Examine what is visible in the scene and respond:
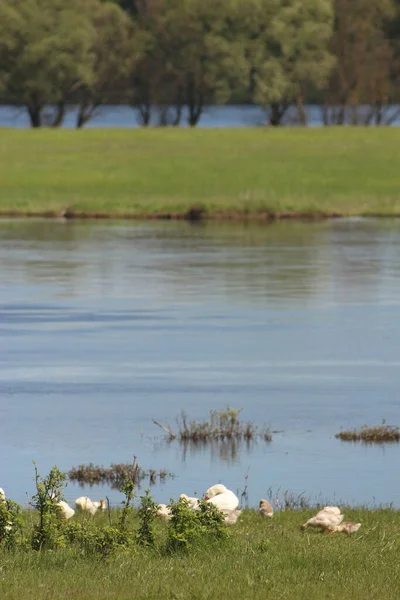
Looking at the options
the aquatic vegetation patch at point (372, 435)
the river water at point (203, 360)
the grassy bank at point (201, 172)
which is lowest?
the grassy bank at point (201, 172)

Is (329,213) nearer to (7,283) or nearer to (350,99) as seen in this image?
(7,283)

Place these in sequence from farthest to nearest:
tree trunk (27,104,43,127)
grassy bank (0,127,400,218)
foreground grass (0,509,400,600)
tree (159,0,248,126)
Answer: tree trunk (27,104,43,127) < tree (159,0,248,126) < grassy bank (0,127,400,218) < foreground grass (0,509,400,600)

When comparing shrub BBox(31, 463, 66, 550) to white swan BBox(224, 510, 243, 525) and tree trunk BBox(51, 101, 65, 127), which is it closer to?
white swan BBox(224, 510, 243, 525)

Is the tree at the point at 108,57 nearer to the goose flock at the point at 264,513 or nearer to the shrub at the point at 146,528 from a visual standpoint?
the goose flock at the point at 264,513

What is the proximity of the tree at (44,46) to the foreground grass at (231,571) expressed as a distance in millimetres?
84226

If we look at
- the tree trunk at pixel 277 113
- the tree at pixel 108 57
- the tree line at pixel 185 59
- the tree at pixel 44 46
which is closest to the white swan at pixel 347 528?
the tree at pixel 44 46

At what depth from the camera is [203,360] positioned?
19.7 meters

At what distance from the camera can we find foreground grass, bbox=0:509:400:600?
877cm

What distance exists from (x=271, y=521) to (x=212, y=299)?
1537 centimetres

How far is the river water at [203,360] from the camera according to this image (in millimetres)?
13938

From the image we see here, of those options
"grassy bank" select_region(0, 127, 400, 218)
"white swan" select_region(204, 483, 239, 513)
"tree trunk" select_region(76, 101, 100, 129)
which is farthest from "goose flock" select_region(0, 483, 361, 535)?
"tree trunk" select_region(76, 101, 100, 129)

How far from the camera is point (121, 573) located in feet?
30.5

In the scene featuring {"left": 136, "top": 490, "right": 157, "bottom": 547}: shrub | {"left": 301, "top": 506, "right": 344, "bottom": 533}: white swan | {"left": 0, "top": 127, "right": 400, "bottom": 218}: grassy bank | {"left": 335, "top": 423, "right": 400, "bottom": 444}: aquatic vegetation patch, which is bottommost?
{"left": 0, "top": 127, "right": 400, "bottom": 218}: grassy bank

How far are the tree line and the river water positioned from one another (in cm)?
5915
